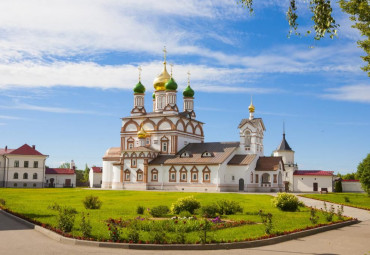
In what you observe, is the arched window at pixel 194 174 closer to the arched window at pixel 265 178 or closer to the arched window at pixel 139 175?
the arched window at pixel 139 175

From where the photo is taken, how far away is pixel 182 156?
54469 mm

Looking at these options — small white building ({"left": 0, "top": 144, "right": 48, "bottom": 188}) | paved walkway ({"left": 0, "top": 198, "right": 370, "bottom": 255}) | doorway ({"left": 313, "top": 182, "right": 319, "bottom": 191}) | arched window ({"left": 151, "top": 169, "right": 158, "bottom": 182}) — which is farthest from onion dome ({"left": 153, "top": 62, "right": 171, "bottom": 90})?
paved walkway ({"left": 0, "top": 198, "right": 370, "bottom": 255})

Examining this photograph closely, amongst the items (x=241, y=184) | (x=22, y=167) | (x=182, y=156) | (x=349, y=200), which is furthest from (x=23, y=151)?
(x=349, y=200)

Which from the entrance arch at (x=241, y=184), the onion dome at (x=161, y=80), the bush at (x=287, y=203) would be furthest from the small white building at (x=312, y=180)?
the bush at (x=287, y=203)

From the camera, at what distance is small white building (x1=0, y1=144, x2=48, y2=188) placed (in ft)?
204

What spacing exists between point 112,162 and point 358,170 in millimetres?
32879

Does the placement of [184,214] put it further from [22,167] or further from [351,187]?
[22,167]

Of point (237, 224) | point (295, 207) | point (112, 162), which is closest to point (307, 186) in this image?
point (112, 162)

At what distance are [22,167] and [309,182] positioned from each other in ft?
135

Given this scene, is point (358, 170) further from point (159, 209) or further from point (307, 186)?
point (159, 209)

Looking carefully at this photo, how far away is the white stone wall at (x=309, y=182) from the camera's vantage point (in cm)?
5494

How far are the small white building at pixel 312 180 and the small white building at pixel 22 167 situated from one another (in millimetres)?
37091

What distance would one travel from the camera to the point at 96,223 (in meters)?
15.8

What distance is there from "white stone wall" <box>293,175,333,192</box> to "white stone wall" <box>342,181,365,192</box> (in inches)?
113
